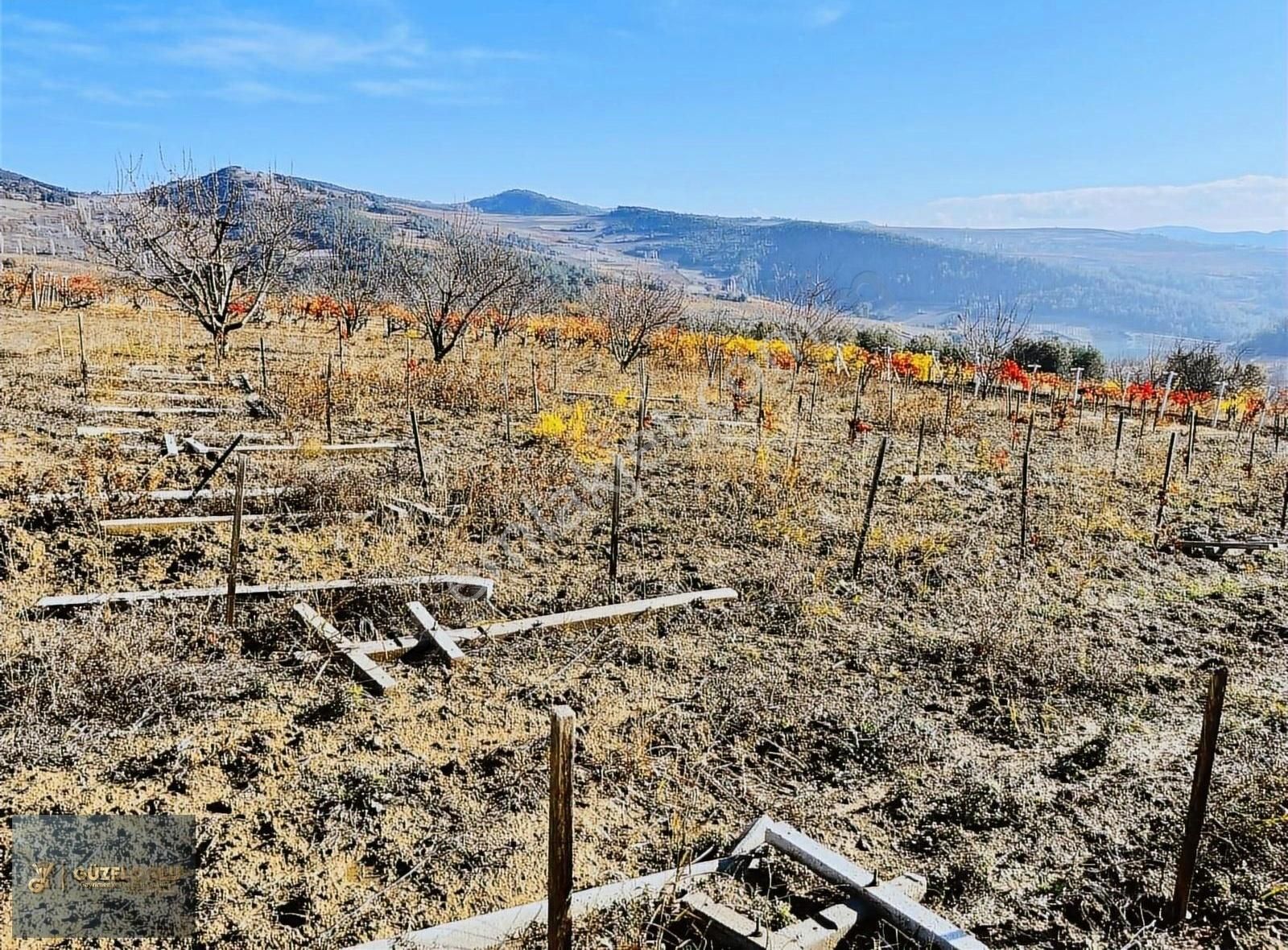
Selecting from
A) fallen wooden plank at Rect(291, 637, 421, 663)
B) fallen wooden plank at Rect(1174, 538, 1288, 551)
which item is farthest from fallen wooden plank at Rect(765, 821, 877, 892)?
fallen wooden plank at Rect(1174, 538, 1288, 551)

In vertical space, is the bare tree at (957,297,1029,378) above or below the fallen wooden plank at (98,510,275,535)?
above

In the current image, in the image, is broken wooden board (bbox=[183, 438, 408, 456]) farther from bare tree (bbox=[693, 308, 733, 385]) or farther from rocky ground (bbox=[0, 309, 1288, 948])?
bare tree (bbox=[693, 308, 733, 385])

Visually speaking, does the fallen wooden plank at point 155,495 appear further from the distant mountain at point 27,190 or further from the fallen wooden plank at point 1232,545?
the distant mountain at point 27,190

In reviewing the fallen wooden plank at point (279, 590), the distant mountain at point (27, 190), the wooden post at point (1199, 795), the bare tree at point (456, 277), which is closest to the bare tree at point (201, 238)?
the bare tree at point (456, 277)

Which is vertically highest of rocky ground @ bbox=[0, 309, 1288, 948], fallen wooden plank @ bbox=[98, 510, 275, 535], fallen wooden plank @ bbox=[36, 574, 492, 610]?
fallen wooden plank @ bbox=[98, 510, 275, 535]

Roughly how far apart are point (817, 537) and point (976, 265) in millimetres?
156785

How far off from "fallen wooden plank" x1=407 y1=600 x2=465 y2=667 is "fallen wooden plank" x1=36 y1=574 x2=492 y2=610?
0.43 meters

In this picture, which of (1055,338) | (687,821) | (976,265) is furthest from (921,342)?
(976,265)

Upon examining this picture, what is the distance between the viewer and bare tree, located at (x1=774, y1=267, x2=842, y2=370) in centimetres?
1923

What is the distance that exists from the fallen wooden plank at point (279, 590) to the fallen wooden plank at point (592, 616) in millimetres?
507

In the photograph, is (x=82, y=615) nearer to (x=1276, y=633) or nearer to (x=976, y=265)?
(x=1276, y=633)

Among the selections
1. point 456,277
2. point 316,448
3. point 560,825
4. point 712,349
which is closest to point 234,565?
point 560,825

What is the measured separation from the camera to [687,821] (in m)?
3.94

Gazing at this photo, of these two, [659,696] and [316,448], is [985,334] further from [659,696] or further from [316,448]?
[659,696]
